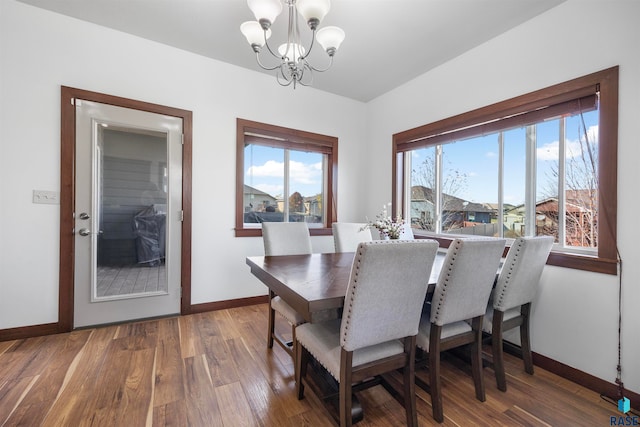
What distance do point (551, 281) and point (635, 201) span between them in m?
0.72

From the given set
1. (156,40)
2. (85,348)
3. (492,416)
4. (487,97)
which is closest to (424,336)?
(492,416)

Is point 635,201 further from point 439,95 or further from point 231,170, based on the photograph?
point 231,170

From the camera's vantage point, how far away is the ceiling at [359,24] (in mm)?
2164

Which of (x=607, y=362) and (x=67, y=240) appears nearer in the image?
(x=607, y=362)

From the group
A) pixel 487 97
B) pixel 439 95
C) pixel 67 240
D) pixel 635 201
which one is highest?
pixel 439 95

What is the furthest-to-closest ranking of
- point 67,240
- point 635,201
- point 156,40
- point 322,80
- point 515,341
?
point 322,80, point 156,40, point 67,240, point 515,341, point 635,201

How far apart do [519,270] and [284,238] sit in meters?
1.80

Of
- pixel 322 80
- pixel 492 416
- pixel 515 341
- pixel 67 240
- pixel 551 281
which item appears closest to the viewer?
pixel 492 416

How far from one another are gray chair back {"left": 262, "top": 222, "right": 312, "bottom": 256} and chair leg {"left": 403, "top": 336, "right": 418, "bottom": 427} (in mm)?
1404

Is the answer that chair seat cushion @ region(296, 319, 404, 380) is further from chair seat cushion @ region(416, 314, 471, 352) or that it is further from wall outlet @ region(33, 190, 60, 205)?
wall outlet @ region(33, 190, 60, 205)

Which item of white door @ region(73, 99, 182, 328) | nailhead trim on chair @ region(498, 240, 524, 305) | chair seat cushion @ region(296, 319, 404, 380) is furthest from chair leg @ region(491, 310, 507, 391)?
white door @ region(73, 99, 182, 328)

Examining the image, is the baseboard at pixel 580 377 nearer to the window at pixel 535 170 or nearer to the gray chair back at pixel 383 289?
the window at pixel 535 170

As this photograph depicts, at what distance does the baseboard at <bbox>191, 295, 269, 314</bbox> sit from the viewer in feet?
9.82

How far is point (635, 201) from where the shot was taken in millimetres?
1699
